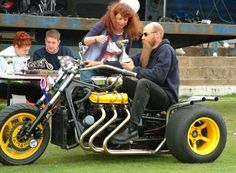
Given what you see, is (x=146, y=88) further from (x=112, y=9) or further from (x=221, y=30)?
(x=221, y=30)

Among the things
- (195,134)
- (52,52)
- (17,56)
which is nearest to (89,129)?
(195,134)

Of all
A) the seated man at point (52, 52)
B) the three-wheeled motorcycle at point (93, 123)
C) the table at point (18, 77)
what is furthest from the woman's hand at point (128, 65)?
the seated man at point (52, 52)

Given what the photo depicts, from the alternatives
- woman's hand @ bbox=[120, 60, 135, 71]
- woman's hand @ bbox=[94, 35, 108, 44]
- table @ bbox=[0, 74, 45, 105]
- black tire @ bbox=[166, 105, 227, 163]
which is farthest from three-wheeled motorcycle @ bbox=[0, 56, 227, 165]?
table @ bbox=[0, 74, 45, 105]

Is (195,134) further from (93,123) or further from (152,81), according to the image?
(93,123)

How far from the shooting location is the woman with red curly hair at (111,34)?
315 inches

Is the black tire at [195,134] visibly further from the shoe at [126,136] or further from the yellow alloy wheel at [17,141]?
the yellow alloy wheel at [17,141]

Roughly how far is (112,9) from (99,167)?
1.73 metres

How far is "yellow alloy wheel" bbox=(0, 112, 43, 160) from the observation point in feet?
23.2

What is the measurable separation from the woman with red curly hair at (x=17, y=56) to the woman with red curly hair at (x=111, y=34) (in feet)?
5.81

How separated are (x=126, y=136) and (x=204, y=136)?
0.78 m

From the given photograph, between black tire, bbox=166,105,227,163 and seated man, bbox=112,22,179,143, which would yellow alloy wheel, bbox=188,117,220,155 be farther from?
seated man, bbox=112,22,179,143

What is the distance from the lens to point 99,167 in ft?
23.6

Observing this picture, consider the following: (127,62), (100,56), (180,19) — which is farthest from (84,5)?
(127,62)

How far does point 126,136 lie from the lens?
24.3ft
